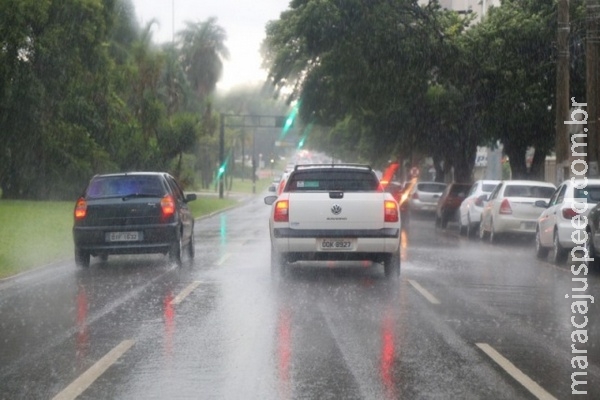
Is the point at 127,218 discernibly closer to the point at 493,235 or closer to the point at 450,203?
the point at 493,235

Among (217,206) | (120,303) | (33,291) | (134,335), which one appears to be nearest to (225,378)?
(134,335)

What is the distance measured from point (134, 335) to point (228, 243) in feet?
50.2

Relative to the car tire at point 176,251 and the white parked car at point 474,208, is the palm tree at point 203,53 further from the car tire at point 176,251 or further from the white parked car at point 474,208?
the car tire at point 176,251

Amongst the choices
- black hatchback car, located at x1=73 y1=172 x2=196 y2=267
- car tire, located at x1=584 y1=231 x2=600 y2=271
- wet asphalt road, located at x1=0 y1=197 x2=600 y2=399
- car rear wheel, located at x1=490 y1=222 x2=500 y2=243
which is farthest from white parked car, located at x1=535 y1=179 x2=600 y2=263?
black hatchback car, located at x1=73 y1=172 x2=196 y2=267

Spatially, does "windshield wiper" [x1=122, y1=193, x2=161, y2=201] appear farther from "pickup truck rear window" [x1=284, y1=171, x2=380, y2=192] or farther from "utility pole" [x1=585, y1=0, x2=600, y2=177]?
"utility pole" [x1=585, y1=0, x2=600, y2=177]

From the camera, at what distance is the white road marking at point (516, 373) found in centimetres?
815

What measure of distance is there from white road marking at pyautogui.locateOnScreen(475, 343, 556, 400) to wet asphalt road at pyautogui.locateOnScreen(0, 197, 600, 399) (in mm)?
22

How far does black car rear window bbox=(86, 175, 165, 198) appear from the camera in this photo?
65.2 ft

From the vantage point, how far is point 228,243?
26312mm

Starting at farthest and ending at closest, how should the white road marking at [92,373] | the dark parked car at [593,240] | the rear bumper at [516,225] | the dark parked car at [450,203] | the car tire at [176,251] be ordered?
the dark parked car at [450,203] < the rear bumper at [516,225] < the car tire at [176,251] < the dark parked car at [593,240] < the white road marking at [92,373]

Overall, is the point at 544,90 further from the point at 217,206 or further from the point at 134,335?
the point at 134,335

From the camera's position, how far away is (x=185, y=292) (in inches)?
590

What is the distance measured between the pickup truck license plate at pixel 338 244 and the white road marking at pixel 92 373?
6542mm

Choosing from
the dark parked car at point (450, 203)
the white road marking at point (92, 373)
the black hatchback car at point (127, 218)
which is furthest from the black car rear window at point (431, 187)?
the white road marking at point (92, 373)
